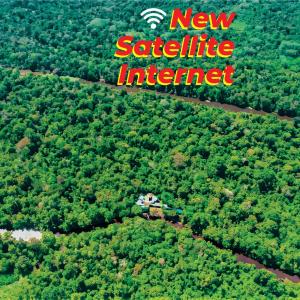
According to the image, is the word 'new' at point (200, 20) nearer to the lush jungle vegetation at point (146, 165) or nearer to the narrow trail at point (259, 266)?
the lush jungle vegetation at point (146, 165)

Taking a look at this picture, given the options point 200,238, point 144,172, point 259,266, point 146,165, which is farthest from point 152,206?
point 259,266

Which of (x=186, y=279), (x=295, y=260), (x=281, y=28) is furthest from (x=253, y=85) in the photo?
(x=186, y=279)

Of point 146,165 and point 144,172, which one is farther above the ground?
point 146,165

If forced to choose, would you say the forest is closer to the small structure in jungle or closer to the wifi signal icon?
the small structure in jungle

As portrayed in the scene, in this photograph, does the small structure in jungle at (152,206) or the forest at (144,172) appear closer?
the forest at (144,172)

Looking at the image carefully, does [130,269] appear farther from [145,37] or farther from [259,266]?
[145,37]

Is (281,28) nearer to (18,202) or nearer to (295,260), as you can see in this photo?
(295,260)

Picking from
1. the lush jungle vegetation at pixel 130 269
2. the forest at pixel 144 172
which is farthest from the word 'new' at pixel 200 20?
the lush jungle vegetation at pixel 130 269

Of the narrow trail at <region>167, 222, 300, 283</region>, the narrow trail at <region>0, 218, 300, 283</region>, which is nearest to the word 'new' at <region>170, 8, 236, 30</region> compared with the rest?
the narrow trail at <region>0, 218, 300, 283</region>
